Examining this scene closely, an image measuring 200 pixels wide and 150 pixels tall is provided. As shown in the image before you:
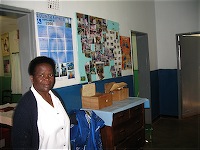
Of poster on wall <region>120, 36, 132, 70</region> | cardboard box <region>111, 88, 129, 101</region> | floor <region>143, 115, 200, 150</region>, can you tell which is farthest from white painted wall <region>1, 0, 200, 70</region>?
floor <region>143, 115, 200, 150</region>

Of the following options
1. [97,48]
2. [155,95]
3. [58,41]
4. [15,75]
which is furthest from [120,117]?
[15,75]

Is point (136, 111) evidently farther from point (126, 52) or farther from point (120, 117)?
point (126, 52)

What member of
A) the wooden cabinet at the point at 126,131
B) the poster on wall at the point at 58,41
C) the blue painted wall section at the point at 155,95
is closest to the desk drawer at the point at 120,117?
the wooden cabinet at the point at 126,131

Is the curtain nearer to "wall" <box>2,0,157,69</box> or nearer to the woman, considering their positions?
"wall" <box>2,0,157,69</box>

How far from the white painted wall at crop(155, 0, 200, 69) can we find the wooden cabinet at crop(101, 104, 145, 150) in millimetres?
2363

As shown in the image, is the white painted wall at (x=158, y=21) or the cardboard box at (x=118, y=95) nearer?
the cardboard box at (x=118, y=95)

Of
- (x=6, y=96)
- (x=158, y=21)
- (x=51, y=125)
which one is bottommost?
(x=6, y=96)

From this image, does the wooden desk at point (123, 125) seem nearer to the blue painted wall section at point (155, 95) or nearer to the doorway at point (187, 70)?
the blue painted wall section at point (155, 95)

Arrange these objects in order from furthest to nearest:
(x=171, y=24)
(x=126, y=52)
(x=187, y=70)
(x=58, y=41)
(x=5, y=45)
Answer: (x=5, y=45), (x=171, y=24), (x=187, y=70), (x=126, y=52), (x=58, y=41)

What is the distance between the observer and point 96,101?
251 cm

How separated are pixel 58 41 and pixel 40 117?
45.7 inches

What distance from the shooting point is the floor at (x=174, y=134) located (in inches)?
129

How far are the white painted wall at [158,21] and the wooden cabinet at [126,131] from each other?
1.58 meters

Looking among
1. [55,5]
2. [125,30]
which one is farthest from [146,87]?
[55,5]
